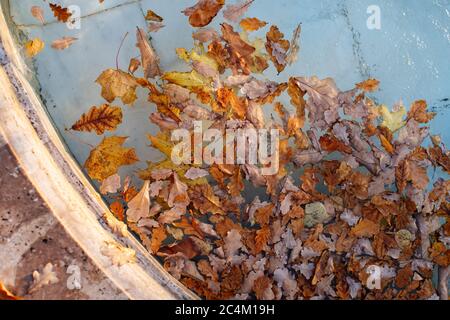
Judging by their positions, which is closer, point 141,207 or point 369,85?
point 141,207

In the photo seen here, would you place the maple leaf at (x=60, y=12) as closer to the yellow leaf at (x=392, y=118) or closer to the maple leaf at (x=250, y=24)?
the maple leaf at (x=250, y=24)

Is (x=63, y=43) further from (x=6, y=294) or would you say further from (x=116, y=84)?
(x=6, y=294)

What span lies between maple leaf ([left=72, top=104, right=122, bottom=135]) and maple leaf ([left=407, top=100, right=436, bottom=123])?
1494 millimetres

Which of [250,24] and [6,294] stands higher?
[250,24]

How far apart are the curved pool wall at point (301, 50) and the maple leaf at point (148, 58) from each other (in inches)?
1.4

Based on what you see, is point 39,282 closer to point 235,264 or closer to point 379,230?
point 235,264

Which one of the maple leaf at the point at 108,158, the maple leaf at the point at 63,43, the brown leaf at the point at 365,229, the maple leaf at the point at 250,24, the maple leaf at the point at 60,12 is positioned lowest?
the brown leaf at the point at 365,229

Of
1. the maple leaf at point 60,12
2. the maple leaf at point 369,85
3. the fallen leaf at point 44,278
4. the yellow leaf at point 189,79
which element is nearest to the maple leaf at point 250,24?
the yellow leaf at point 189,79

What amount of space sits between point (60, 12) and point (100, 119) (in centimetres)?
57

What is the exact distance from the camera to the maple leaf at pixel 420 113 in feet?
8.41

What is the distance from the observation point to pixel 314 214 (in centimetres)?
243

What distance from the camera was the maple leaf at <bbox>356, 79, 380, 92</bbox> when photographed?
2580 millimetres

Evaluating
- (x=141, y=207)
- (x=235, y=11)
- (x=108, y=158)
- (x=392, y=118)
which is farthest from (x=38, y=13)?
(x=392, y=118)
